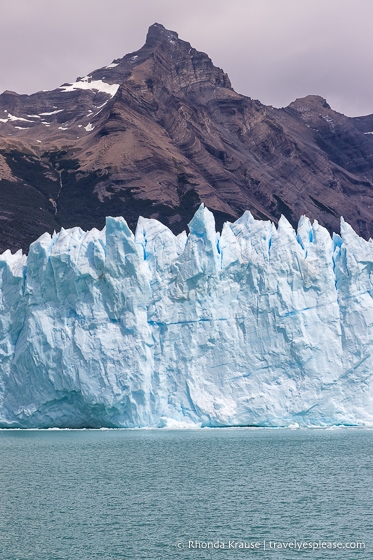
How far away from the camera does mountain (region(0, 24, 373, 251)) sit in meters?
122

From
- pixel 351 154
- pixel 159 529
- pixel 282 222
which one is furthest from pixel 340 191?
pixel 159 529

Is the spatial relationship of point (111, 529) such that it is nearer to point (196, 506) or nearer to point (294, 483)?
point (196, 506)

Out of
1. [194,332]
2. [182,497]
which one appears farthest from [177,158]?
[182,497]

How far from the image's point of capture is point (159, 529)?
24516mm

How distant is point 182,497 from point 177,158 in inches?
4063

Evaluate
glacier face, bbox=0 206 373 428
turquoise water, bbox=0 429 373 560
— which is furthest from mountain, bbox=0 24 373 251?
turquoise water, bbox=0 429 373 560

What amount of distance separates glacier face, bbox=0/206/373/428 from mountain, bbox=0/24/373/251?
50155 millimetres

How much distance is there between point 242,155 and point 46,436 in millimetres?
98356

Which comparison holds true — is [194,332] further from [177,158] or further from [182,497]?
[177,158]

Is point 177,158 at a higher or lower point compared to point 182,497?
higher

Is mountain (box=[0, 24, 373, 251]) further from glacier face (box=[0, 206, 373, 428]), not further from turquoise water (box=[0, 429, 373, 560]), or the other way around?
turquoise water (box=[0, 429, 373, 560])

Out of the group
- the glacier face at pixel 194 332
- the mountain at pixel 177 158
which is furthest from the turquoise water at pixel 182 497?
the mountain at pixel 177 158

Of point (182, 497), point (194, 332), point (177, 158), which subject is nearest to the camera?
point (182, 497)

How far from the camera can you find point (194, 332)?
158 ft
